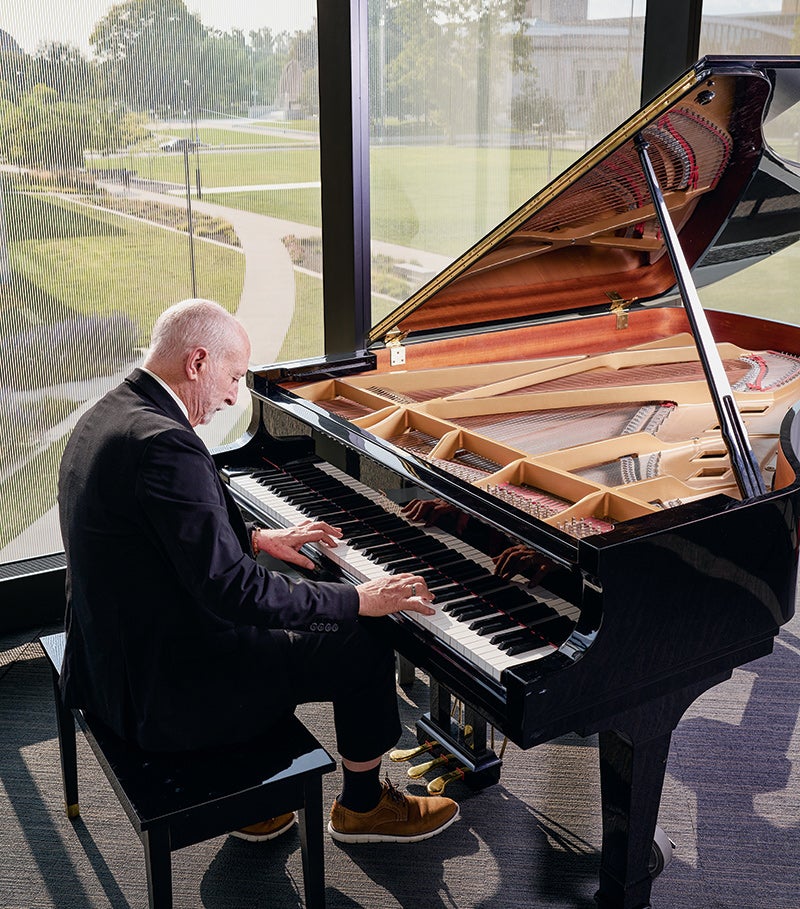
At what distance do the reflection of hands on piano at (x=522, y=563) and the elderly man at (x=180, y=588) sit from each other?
0.19 meters

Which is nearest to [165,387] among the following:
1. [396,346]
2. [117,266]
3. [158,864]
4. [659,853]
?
[158,864]

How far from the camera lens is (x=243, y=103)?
400 centimetres

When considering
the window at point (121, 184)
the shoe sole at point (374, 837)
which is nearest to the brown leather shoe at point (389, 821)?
the shoe sole at point (374, 837)

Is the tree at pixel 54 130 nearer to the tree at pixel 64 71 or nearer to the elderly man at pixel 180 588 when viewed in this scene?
the tree at pixel 64 71

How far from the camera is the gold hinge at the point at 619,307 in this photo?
3.72m

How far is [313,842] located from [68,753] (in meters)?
0.91

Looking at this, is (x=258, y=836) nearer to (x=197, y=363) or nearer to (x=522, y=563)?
(x=522, y=563)

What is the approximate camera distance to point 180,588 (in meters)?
2.11

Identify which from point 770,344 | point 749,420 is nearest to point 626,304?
point 770,344

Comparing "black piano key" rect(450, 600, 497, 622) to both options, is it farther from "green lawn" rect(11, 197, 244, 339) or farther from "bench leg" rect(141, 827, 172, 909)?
"green lawn" rect(11, 197, 244, 339)

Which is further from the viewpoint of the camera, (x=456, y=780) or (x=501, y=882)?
(x=456, y=780)

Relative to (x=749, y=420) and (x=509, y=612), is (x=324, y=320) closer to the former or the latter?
(x=749, y=420)

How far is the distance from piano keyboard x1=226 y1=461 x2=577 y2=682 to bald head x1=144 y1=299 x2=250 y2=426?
1.77 ft

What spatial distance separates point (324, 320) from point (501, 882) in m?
2.69
